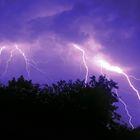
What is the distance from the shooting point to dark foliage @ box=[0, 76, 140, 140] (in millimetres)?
19375

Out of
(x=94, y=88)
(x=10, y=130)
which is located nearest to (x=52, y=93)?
(x=94, y=88)

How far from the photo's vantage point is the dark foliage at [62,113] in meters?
19.4

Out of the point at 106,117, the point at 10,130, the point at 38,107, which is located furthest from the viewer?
the point at 106,117

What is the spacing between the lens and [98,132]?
20641 mm

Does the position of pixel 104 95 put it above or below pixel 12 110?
above

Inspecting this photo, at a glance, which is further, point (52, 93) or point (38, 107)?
point (52, 93)

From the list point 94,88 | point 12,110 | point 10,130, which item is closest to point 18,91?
point 12,110

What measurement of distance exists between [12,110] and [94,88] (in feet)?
19.2

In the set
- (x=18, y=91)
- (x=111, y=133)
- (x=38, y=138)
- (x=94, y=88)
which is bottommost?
(x=38, y=138)

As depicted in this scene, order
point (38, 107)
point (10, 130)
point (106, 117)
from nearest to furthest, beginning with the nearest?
1. point (10, 130)
2. point (38, 107)
3. point (106, 117)

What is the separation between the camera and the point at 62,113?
67.2ft

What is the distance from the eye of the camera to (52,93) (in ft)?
73.3

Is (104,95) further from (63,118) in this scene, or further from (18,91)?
(18,91)

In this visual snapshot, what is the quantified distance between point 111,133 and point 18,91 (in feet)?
19.8
